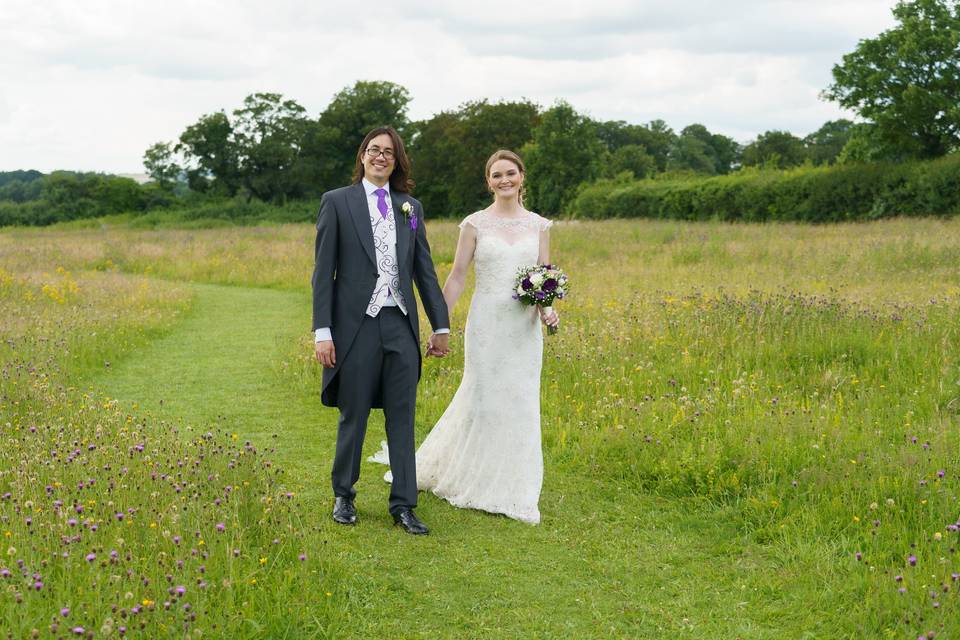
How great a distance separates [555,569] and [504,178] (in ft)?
8.38

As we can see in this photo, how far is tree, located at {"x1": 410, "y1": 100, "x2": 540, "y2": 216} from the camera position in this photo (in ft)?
213

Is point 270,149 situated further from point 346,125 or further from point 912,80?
point 912,80

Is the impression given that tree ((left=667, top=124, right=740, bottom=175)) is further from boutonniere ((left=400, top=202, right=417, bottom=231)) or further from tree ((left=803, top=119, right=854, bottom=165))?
boutonniere ((left=400, top=202, right=417, bottom=231))

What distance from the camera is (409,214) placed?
18.1 feet

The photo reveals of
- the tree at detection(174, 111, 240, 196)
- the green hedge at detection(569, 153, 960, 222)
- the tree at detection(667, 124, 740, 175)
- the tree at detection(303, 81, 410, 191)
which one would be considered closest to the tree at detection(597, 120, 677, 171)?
the tree at detection(667, 124, 740, 175)

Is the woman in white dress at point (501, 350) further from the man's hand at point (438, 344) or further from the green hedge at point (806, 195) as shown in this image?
the green hedge at point (806, 195)

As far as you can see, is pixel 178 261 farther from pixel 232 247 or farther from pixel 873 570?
pixel 873 570

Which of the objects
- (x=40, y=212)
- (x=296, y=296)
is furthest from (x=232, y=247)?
(x=40, y=212)

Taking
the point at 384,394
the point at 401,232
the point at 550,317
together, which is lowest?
the point at 384,394

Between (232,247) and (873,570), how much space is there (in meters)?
24.5

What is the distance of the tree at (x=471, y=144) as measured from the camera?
64938mm

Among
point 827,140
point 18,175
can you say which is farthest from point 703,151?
point 18,175

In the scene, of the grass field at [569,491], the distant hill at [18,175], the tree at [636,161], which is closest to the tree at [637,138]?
the tree at [636,161]

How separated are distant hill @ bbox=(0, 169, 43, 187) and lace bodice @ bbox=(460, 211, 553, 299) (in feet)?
351
